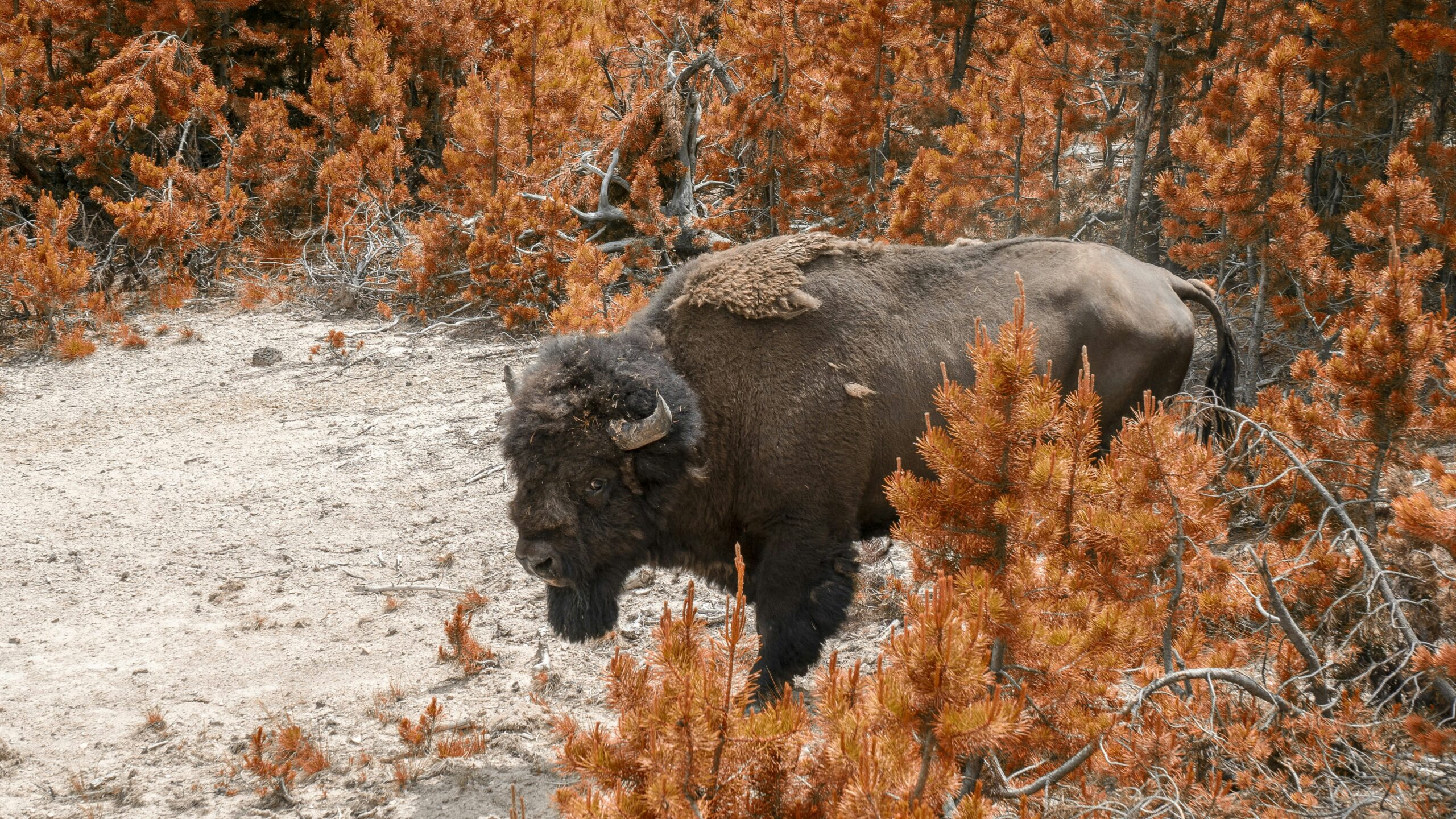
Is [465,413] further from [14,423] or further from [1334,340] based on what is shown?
[1334,340]

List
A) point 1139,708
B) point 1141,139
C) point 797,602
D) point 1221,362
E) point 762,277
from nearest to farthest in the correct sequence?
point 1139,708 → point 797,602 → point 762,277 → point 1221,362 → point 1141,139

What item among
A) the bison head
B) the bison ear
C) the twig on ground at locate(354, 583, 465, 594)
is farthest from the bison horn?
the twig on ground at locate(354, 583, 465, 594)

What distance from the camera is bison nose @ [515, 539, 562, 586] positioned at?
3.82 meters

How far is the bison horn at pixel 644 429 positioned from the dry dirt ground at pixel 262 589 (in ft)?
4.26

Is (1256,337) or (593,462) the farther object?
(1256,337)

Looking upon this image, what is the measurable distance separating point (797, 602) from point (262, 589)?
11.9 feet

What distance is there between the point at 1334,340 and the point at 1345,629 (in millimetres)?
3294

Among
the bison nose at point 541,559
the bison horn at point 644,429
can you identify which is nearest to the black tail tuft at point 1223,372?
the bison horn at point 644,429

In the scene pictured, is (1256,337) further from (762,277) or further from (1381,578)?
(1381,578)

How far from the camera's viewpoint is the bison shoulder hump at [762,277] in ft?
14.2

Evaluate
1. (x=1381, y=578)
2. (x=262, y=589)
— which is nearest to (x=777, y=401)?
(x=1381, y=578)

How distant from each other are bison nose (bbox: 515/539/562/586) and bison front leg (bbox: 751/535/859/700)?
889 mm

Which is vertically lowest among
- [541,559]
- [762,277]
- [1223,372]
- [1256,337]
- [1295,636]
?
[1256,337]

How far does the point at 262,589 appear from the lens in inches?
230
